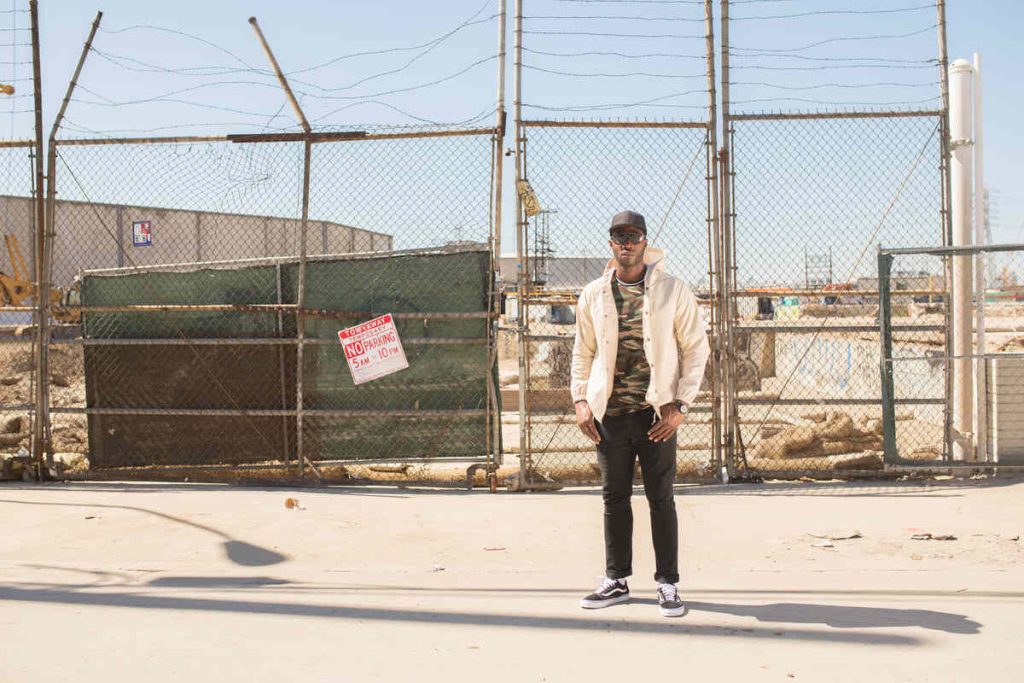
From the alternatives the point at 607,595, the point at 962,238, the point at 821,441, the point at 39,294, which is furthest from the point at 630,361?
the point at 39,294

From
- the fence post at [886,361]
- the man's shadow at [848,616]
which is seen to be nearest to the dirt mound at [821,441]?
the fence post at [886,361]

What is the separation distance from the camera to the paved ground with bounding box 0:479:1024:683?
4195 millimetres

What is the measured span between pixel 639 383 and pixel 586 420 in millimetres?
315

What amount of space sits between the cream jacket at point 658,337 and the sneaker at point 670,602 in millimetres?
868

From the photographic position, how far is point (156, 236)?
42.4 m

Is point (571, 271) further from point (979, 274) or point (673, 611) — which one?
point (673, 611)

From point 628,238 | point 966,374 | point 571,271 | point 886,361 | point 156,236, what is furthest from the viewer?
point 156,236

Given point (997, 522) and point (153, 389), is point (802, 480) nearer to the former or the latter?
point (997, 522)

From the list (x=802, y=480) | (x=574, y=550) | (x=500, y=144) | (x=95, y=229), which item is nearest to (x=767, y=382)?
(x=802, y=480)

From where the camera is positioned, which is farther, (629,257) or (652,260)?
(652,260)

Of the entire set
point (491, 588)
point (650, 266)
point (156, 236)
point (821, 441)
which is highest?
point (156, 236)

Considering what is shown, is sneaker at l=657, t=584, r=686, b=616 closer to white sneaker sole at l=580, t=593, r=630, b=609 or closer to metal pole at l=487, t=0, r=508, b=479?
white sneaker sole at l=580, t=593, r=630, b=609

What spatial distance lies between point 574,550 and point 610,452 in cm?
154

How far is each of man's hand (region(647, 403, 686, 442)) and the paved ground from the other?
0.85 meters
